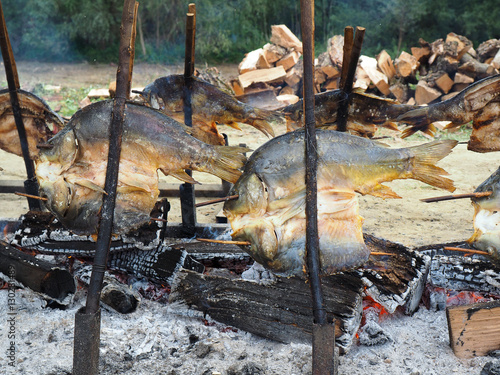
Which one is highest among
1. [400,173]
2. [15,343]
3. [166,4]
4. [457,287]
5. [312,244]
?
[166,4]

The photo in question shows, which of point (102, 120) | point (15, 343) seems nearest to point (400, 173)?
point (102, 120)

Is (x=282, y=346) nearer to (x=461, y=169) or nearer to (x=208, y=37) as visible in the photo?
(x=461, y=169)

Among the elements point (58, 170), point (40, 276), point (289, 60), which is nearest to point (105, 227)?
point (58, 170)

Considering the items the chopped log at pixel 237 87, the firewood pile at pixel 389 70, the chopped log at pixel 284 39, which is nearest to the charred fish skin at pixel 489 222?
the firewood pile at pixel 389 70

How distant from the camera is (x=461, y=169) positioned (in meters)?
7.43

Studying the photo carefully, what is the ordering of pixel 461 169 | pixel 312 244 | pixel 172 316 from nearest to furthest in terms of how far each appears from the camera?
pixel 312 244 → pixel 172 316 → pixel 461 169

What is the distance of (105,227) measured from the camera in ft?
7.72

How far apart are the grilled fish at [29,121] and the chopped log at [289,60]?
25.3ft

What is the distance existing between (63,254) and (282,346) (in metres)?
1.86

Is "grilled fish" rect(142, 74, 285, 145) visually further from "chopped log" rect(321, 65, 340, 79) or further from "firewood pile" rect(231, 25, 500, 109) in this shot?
"chopped log" rect(321, 65, 340, 79)

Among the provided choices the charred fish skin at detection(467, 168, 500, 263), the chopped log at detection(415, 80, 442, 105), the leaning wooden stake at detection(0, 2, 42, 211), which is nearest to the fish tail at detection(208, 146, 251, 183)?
the charred fish skin at detection(467, 168, 500, 263)

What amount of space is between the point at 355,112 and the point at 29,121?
8.89 feet

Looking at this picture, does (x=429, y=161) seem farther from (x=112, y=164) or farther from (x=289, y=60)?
(x=289, y=60)

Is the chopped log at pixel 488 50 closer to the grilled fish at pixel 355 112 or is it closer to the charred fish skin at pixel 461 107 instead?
the grilled fish at pixel 355 112
